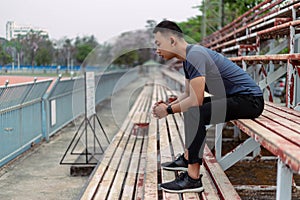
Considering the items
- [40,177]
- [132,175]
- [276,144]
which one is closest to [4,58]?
[40,177]

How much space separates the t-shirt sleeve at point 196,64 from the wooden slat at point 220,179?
101 cm

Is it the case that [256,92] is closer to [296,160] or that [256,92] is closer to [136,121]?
[296,160]

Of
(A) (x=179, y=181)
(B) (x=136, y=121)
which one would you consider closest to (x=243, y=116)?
(A) (x=179, y=181)

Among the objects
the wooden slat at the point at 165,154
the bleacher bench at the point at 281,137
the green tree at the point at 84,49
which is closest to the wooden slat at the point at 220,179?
the wooden slat at the point at 165,154

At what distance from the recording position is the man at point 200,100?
3.60 meters

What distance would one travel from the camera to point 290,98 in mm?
5012

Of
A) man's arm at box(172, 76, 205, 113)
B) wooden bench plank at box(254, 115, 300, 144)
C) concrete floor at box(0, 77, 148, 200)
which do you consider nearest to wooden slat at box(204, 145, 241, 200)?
wooden bench plank at box(254, 115, 300, 144)

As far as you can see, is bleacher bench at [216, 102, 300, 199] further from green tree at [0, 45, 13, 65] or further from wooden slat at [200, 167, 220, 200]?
green tree at [0, 45, 13, 65]

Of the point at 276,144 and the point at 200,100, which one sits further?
the point at 200,100

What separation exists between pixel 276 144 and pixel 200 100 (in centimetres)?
95

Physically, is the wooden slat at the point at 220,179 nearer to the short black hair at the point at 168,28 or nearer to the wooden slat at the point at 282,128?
the wooden slat at the point at 282,128

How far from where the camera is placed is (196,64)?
11.2 ft

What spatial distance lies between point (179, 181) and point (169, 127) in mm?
3258

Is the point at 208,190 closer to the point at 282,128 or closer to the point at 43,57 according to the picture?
the point at 282,128
